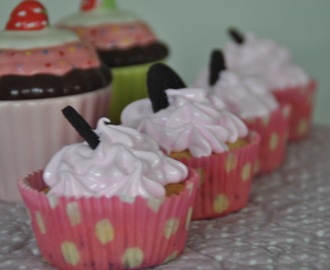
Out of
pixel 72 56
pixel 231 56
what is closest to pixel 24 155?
pixel 72 56

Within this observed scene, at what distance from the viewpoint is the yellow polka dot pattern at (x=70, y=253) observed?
1.04 m

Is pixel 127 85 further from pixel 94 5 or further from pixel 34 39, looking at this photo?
pixel 34 39

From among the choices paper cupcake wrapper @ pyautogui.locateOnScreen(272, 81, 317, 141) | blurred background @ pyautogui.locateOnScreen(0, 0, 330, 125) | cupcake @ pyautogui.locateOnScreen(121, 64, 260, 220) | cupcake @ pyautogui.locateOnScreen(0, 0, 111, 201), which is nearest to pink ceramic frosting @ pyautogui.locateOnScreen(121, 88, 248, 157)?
cupcake @ pyautogui.locateOnScreen(121, 64, 260, 220)

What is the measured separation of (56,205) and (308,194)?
58 cm

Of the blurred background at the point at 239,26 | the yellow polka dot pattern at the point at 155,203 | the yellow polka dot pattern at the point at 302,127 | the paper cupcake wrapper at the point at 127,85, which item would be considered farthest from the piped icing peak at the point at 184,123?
the blurred background at the point at 239,26

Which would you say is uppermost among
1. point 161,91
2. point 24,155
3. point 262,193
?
point 161,91

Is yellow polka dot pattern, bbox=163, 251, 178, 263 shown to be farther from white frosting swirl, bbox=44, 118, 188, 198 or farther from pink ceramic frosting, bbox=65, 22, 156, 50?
pink ceramic frosting, bbox=65, 22, 156, 50

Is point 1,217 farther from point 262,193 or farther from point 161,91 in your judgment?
point 262,193

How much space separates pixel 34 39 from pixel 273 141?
57 cm

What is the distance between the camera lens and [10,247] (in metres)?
1.14

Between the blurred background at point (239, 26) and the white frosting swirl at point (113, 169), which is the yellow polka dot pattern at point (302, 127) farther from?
the white frosting swirl at point (113, 169)

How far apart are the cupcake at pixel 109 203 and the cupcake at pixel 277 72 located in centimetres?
72

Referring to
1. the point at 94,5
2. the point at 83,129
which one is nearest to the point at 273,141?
the point at 94,5

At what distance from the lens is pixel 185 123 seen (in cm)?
125
